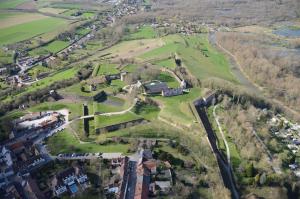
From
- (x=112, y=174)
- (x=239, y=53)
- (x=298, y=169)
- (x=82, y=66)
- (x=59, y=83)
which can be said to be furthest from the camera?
(x=239, y=53)

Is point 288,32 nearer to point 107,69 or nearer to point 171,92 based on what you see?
point 107,69

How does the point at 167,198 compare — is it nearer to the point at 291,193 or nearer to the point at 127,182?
the point at 127,182

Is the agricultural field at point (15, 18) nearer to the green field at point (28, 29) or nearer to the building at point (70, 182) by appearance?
the green field at point (28, 29)

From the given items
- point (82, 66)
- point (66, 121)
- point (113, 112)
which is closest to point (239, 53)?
point (82, 66)

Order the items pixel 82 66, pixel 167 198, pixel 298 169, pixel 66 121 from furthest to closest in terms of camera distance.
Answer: pixel 82 66
pixel 66 121
pixel 298 169
pixel 167 198

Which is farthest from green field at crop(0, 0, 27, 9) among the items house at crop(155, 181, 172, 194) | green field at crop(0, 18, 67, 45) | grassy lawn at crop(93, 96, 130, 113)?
house at crop(155, 181, 172, 194)

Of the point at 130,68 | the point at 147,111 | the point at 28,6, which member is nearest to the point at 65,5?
the point at 28,6

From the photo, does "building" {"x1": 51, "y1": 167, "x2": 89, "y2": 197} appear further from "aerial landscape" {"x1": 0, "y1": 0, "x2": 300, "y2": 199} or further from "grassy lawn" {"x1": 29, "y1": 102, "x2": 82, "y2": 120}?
"grassy lawn" {"x1": 29, "y1": 102, "x2": 82, "y2": 120}
